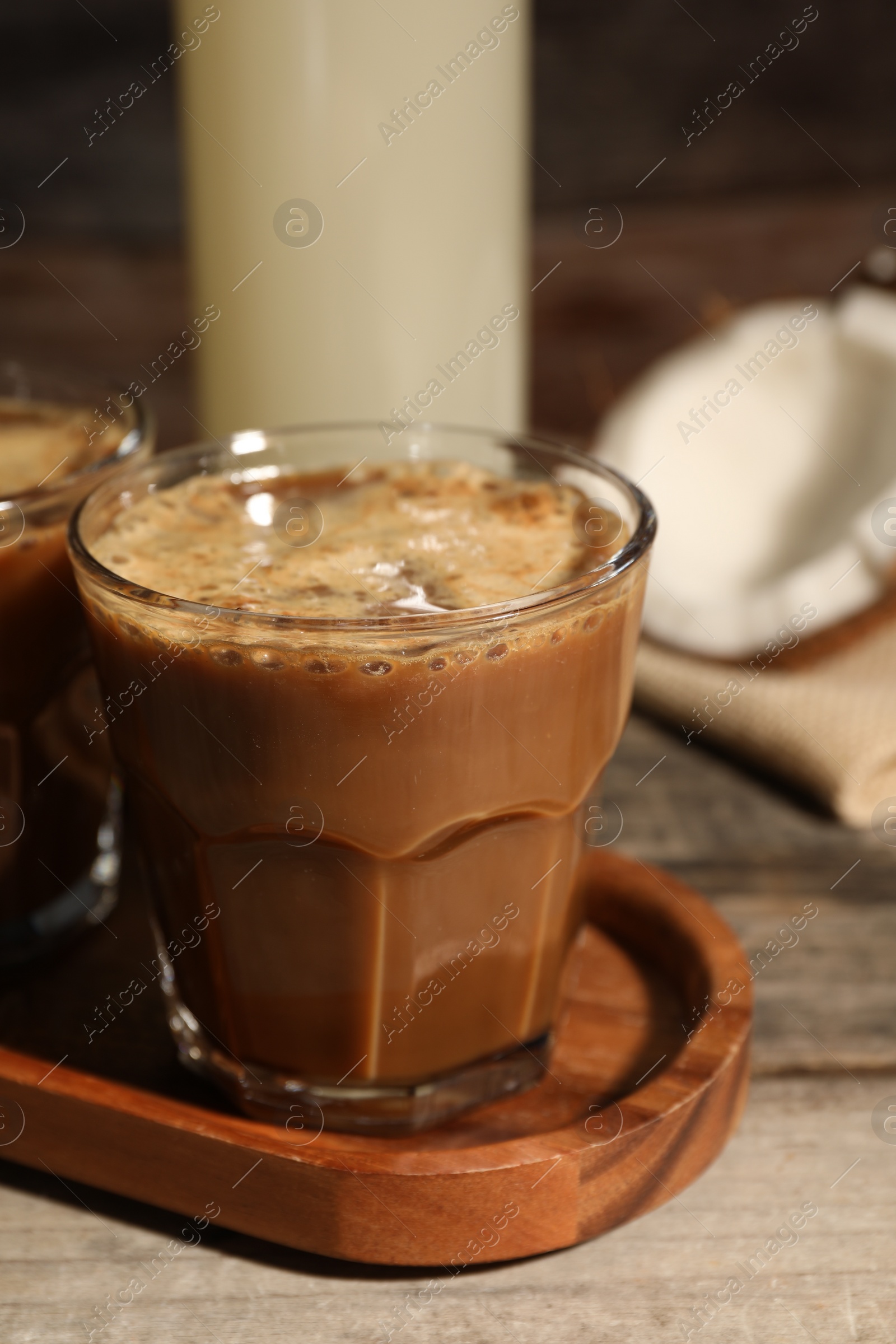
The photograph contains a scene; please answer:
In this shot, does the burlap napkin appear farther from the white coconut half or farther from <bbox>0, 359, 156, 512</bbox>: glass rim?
<bbox>0, 359, 156, 512</bbox>: glass rim

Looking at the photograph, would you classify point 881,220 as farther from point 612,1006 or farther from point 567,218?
point 612,1006

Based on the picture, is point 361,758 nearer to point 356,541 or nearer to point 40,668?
point 356,541

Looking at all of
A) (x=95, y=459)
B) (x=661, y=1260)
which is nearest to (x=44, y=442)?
(x=95, y=459)

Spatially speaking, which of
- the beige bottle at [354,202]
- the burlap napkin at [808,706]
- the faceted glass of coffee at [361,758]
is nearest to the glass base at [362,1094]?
the faceted glass of coffee at [361,758]

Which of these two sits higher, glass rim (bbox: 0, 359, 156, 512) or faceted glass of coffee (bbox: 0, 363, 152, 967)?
glass rim (bbox: 0, 359, 156, 512)

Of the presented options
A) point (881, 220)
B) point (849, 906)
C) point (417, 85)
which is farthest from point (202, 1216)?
point (881, 220)

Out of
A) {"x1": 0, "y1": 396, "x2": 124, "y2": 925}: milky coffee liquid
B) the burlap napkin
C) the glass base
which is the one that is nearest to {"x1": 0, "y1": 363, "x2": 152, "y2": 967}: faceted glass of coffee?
{"x1": 0, "y1": 396, "x2": 124, "y2": 925}: milky coffee liquid
